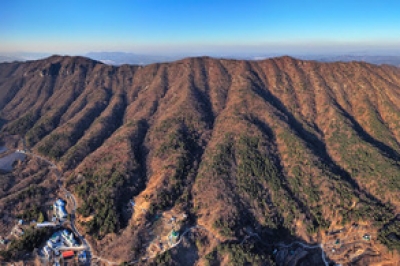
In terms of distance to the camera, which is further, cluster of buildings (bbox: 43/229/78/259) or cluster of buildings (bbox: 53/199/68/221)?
cluster of buildings (bbox: 53/199/68/221)

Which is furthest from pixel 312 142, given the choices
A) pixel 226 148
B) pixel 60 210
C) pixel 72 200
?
pixel 60 210

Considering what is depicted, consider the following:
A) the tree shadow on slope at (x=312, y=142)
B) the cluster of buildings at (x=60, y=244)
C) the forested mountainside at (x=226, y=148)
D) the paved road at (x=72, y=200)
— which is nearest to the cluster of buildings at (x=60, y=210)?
the paved road at (x=72, y=200)

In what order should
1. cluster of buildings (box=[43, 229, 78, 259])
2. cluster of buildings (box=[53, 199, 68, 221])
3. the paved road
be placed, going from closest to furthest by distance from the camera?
cluster of buildings (box=[43, 229, 78, 259])
the paved road
cluster of buildings (box=[53, 199, 68, 221])

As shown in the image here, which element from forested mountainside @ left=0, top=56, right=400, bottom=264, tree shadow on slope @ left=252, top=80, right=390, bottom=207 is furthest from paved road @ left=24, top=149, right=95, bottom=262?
tree shadow on slope @ left=252, top=80, right=390, bottom=207

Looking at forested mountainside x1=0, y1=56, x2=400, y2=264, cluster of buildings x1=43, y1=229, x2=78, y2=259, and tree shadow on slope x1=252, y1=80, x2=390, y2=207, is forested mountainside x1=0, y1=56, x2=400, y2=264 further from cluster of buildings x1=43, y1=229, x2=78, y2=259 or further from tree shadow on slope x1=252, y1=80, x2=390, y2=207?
cluster of buildings x1=43, y1=229, x2=78, y2=259

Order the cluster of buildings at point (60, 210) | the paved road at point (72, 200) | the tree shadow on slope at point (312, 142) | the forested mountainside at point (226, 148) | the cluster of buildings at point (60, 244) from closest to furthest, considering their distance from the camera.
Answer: the cluster of buildings at point (60, 244) → the paved road at point (72, 200) → the cluster of buildings at point (60, 210) → the forested mountainside at point (226, 148) → the tree shadow on slope at point (312, 142)

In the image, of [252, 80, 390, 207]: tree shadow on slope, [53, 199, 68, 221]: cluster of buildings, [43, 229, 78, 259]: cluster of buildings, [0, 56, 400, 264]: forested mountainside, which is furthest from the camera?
[252, 80, 390, 207]: tree shadow on slope

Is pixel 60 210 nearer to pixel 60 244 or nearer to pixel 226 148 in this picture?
pixel 60 244

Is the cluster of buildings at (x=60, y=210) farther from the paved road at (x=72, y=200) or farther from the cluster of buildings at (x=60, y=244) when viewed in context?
the cluster of buildings at (x=60, y=244)

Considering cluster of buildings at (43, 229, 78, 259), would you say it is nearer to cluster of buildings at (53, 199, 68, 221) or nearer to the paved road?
the paved road

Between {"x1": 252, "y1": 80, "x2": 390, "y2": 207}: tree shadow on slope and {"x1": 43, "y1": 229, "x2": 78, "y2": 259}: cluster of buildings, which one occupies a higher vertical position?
{"x1": 252, "y1": 80, "x2": 390, "y2": 207}: tree shadow on slope
